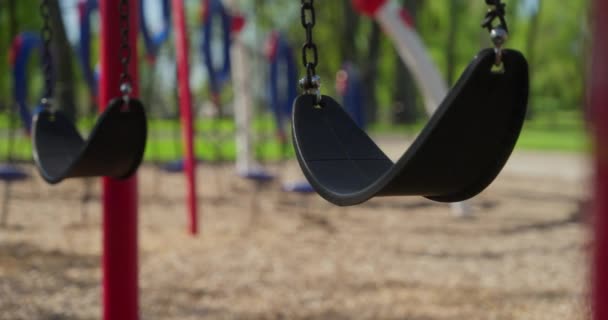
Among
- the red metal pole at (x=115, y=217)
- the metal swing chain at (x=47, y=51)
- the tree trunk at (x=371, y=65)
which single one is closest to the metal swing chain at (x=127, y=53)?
the red metal pole at (x=115, y=217)

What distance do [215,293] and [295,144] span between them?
6.09 feet

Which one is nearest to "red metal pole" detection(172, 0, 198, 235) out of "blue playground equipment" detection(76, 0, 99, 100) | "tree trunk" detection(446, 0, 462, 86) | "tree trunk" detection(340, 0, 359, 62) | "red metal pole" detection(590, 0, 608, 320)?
"blue playground equipment" detection(76, 0, 99, 100)

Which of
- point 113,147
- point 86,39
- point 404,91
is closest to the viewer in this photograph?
point 113,147

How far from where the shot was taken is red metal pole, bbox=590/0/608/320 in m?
0.55

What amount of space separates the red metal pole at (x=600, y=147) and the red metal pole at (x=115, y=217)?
182 centimetres

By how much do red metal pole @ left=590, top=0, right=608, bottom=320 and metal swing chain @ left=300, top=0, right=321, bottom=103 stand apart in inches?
34.3

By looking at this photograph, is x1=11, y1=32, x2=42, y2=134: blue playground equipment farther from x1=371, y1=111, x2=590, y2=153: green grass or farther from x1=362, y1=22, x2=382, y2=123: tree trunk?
x1=362, y1=22, x2=382, y2=123: tree trunk

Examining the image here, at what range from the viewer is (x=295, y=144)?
145 cm

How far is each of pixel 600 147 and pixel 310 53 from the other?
1.00 meters

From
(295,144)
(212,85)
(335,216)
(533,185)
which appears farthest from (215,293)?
(533,185)

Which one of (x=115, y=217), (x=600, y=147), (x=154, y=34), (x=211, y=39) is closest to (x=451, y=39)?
(x=154, y=34)

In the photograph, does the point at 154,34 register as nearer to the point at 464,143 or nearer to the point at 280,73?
the point at 280,73

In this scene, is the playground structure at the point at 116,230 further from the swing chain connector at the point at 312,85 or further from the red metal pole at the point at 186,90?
the red metal pole at the point at 186,90

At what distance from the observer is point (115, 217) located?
2238 mm
